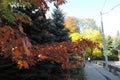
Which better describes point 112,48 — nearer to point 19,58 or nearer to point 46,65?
point 46,65

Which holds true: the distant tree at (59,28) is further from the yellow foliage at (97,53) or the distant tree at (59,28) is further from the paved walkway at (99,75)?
the yellow foliage at (97,53)

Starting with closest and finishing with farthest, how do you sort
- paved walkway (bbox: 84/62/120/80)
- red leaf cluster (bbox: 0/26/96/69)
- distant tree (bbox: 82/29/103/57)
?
red leaf cluster (bbox: 0/26/96/69) → paved walkway (bbox: 84/62/120/80) → distant tree (bbox: 82/29/103/57)

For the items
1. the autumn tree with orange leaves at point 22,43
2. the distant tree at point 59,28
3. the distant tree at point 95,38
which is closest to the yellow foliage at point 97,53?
the distant tree at point 95,38

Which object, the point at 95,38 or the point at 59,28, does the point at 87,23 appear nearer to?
the point at 95,38

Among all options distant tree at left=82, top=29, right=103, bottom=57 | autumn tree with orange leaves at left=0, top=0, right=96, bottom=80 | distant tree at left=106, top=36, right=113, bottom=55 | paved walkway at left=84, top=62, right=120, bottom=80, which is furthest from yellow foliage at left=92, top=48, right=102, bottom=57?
autumn tree with orange leaves at left=0, top=0, right=96, bottom=80

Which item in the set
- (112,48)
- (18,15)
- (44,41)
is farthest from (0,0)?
(112,48)

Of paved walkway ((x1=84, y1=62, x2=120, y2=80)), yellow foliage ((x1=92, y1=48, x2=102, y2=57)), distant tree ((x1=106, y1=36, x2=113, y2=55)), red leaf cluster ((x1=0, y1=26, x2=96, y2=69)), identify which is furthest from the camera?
distant tree ((x1=106, y1=36, x2=113, y2=55))

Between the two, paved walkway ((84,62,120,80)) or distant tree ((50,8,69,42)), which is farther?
paved walkway ((84,62,120,80))

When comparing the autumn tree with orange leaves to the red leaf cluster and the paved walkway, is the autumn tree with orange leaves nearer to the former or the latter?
the red leaf cluster

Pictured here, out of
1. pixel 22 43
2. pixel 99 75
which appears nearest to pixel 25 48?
pixel 22 43

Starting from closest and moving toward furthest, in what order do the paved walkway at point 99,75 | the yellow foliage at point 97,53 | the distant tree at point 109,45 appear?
the paved walkway at point 99,75
the yellow foliage at point 97,53
the distant tree at point 109,45

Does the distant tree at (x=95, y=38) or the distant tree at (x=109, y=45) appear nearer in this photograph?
the distant tree at (x=95, y=38)

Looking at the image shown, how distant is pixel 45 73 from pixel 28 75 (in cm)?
112

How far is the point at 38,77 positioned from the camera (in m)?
15.3
